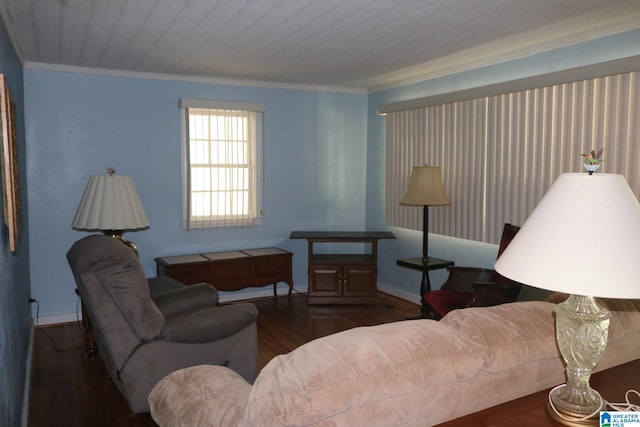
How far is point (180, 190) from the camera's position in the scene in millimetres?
5184

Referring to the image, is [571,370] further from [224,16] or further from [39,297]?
[39,297]

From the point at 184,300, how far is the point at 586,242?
2.60 meters

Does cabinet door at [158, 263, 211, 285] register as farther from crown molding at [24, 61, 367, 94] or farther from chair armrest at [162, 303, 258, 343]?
crown molding at [24, 61, 367, 94]

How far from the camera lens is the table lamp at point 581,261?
1090 mm

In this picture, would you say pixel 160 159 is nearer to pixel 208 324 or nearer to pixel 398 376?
pixel 208 324

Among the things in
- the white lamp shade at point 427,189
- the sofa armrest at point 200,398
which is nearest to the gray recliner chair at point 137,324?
the sofa armrest at point 200,398

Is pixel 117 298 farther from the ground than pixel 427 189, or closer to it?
closer to it

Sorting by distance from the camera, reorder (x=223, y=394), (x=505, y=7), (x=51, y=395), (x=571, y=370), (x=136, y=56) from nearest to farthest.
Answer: (x=571, y=370), (x=223, y=394), (x=505, y=7), (x=51, y=395), (x=136, y=56)

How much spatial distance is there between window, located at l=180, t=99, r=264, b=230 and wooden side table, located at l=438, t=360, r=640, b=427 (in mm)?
4335

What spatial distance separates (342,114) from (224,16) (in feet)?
9.80

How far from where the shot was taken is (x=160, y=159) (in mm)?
5059

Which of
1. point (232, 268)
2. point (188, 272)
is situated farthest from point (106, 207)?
point (232, 268)

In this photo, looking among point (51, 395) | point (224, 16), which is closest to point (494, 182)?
point (224, 16)

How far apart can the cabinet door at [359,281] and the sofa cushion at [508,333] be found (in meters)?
3.75
